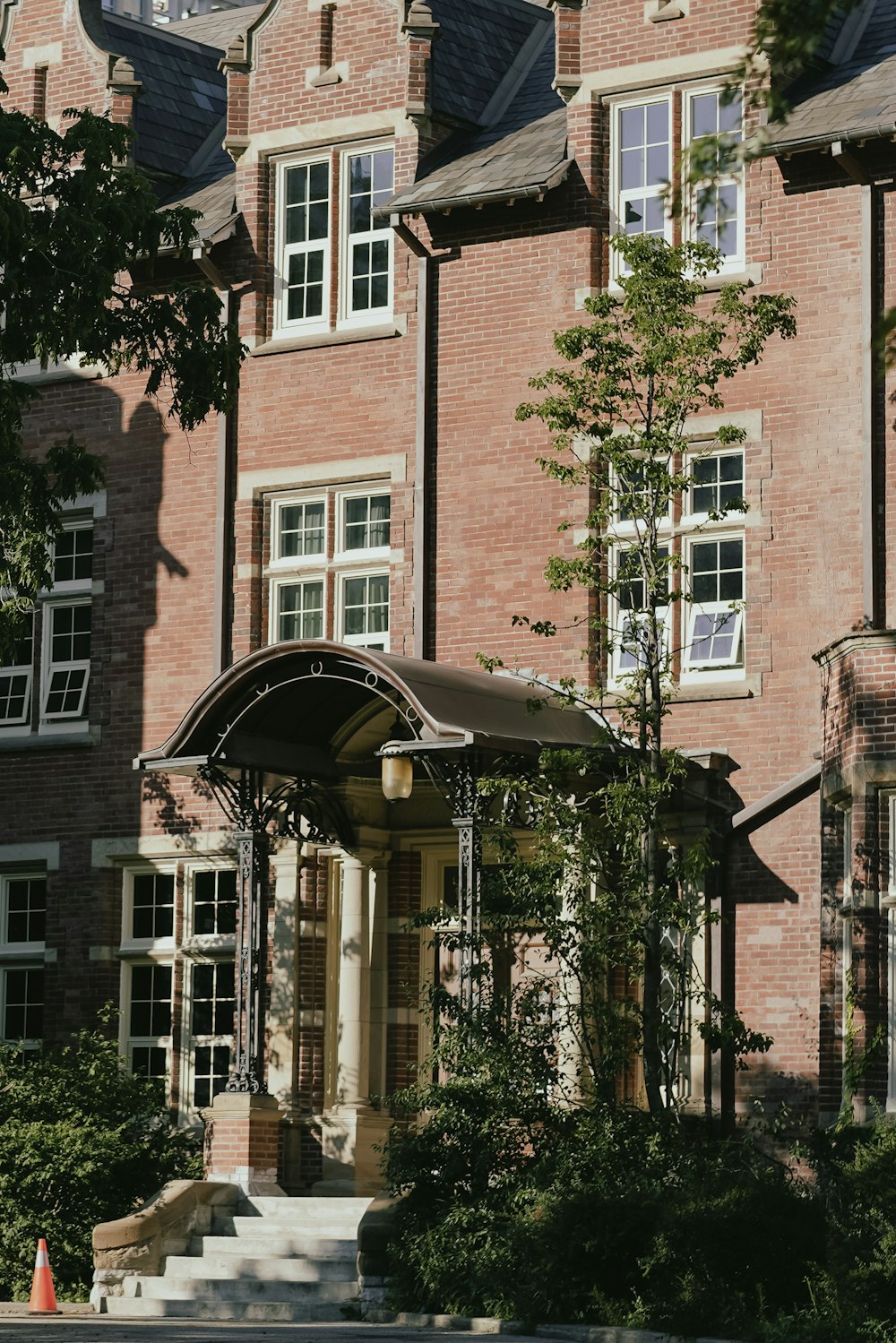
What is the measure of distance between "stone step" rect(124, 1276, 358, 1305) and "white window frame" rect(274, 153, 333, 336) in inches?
370

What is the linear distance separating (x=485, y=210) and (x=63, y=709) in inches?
260

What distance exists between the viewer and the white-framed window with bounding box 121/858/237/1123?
22.5 meters

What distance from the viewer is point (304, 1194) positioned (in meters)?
21.1

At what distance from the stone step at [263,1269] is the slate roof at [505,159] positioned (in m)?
9.53

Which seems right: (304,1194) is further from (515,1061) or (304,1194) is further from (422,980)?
(515,1061)

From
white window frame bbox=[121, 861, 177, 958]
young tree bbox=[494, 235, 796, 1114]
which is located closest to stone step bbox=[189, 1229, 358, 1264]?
young tree bbox=[494, 235, 796, 1114]

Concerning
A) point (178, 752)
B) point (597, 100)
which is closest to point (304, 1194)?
point (178, 752)

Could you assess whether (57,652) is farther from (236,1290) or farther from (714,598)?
(236,1290)

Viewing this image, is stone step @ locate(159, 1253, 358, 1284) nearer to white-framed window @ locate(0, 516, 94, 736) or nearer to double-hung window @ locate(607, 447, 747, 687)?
double-hung window @ locate(607, 447, 747, 687)

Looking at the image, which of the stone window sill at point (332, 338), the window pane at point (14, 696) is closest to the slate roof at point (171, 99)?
the stone window sill at point (332, 338)

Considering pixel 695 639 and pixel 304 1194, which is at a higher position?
pixel 695 639

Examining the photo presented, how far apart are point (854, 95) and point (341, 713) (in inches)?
275

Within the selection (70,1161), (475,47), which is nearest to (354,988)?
(70,1161)

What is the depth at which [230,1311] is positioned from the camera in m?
17.4
